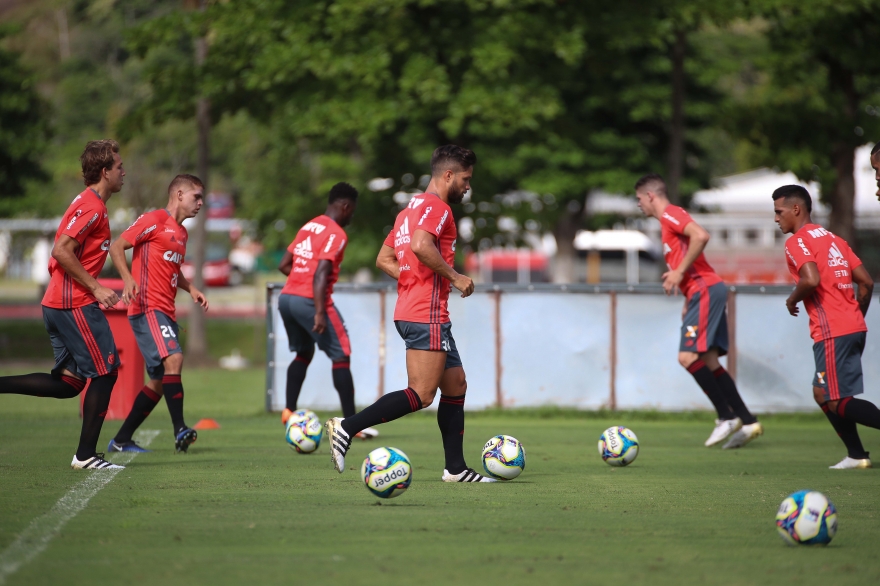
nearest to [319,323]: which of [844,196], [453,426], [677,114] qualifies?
[453,426]

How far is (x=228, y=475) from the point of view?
7.89 meters

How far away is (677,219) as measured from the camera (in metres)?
10.3

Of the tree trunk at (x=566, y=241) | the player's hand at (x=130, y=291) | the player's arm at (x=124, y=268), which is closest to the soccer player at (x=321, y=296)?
the player's arm at (x=124, y=268)

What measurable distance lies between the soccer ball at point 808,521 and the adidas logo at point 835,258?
3.66m

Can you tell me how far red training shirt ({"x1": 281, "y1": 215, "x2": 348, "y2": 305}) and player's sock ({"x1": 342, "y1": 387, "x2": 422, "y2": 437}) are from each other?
3.52 meters

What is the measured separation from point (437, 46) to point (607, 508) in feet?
50.9

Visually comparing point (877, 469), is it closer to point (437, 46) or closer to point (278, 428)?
point (278, 428)

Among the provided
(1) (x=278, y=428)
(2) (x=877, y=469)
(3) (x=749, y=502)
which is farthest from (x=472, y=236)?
(3) (x=749, y=502)

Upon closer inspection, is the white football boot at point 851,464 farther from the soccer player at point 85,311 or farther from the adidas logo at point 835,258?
the soccer player at point 85,311

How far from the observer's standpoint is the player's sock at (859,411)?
8.48 m

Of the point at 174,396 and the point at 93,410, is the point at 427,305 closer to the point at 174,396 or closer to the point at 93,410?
the point at 93,410

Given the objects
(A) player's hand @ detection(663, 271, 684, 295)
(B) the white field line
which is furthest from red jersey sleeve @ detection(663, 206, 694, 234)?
(B) the white field line

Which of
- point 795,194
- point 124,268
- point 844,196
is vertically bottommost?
point 124,268

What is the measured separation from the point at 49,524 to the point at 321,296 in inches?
190
